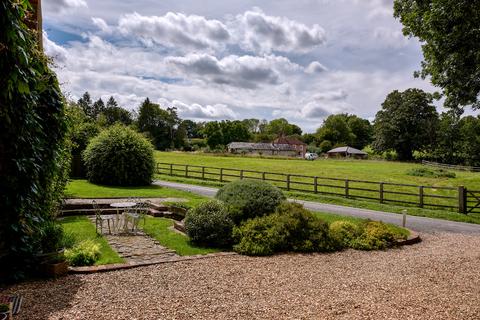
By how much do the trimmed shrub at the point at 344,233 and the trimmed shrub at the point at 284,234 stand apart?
0.25 m

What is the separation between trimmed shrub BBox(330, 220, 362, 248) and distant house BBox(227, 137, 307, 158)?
77.8m

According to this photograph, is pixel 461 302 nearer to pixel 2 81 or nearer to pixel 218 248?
pixel 218 248

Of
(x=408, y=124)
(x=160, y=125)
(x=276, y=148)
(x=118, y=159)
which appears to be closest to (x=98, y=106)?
(x=160, y=125)

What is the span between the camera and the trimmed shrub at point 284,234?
8.60m

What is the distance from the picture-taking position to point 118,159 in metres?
20.4

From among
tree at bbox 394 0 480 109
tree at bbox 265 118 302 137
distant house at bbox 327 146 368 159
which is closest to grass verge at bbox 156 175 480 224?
tree at bbox 394 0 480 109

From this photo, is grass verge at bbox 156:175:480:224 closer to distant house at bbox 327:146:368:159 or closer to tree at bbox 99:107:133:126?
Answer: distant house at bbox 327:146:368:159

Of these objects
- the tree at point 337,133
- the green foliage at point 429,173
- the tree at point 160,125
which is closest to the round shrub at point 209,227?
the green foliage at point 429,173

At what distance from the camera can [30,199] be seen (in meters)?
6.05

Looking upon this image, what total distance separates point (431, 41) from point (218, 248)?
1270cm

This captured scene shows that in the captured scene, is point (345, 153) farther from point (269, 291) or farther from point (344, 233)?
point (269, 291)

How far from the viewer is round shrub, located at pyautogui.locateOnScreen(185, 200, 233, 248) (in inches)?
352

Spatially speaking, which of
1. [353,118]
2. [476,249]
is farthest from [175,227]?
[353,118]

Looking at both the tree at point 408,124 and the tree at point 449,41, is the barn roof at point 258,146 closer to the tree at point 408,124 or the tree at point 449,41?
the tree at point 408,124
